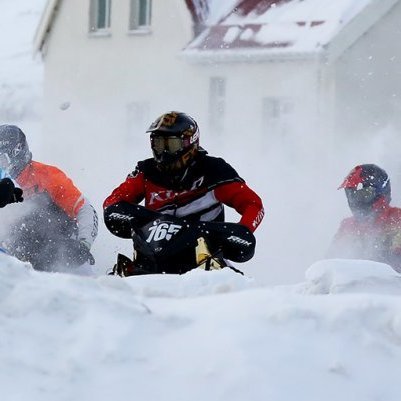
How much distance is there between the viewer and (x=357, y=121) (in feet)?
110

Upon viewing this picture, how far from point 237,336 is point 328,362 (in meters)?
0.31

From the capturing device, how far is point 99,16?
3969cm

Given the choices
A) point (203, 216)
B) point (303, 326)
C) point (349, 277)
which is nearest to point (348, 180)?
point (203, 216)

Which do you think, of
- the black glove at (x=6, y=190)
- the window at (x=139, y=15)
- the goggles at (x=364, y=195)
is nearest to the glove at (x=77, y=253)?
the black glove at (x=6, y=190)

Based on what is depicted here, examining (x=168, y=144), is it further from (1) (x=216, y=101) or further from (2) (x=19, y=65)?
(2) (x=19, y=65)

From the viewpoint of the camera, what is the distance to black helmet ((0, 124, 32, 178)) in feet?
35.7

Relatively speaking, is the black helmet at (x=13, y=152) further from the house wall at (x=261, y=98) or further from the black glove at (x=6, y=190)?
the house wall at (x=261, y=98)

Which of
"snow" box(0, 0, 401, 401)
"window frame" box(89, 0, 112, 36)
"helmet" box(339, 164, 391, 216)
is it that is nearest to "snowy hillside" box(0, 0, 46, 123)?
"window frame" box(89, 0, 112, 36)

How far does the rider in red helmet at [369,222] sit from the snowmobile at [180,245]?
295cm

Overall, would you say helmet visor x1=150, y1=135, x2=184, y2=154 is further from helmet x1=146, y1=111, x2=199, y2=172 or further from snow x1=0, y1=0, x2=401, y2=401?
snow x1=0, y1=0, x2=401, y2=401

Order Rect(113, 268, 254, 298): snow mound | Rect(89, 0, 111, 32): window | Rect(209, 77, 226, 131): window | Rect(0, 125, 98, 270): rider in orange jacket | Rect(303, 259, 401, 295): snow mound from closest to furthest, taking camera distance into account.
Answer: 1. Rect(113, 268, 254, 298): snow mound
2. Rect(303, 259, 401, 295): snow mound
3. Rect(0, 125, 98, 270): rider in orange jacket
4. Rect(209, 77, 226, 131): window
5. Rect(89, 0, 111, 32): window

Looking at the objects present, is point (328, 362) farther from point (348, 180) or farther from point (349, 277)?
point (348, 180)

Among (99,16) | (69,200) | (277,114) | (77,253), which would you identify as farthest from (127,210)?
(99,16)

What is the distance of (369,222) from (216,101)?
24179mm
